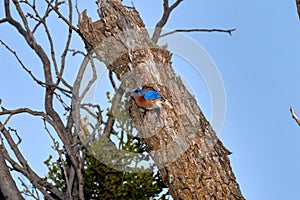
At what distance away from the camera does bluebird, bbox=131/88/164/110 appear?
2.07 metres

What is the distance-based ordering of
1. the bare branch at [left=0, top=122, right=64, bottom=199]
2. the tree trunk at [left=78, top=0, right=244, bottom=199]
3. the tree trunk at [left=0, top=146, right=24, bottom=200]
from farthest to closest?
1. the bare branch at [left=0, top=122, right=64, bottom=199]
2. the tree trunk at [left=0, top=146, right=24, bottom=200]
3. the tree trunk at [left=78, top=0, right=244, bottom=199]

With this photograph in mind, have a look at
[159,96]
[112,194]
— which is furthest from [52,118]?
[159,96]

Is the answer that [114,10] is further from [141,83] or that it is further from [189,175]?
[189,175]

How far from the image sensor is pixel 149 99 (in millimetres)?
2068

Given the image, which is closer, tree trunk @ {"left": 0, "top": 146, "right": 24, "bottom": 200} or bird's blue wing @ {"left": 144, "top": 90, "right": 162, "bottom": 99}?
bird's blue wing @ {"left": 144, "top": 90, "right": 162, "bottom": 99}

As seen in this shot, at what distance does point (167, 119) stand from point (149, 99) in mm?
99

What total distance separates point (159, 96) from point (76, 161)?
28.4 inches

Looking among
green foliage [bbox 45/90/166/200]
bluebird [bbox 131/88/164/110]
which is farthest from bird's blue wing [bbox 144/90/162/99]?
green foliage [bbox 45/90/166/200]

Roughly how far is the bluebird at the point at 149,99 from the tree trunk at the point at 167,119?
25mm

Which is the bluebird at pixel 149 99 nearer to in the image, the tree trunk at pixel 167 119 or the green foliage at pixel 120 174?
the tree trunk at pixel 167 119

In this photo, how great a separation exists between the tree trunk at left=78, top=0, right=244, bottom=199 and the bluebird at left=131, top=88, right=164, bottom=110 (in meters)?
0.02

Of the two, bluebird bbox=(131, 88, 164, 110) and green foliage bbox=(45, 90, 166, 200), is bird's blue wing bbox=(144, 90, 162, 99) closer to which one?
bluebird bbox=(131, 88, 164, 110)

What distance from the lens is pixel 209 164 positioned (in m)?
1.99

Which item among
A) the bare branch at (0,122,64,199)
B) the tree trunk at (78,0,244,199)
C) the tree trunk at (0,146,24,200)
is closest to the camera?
the tree trunk at (78,0,244,199)
